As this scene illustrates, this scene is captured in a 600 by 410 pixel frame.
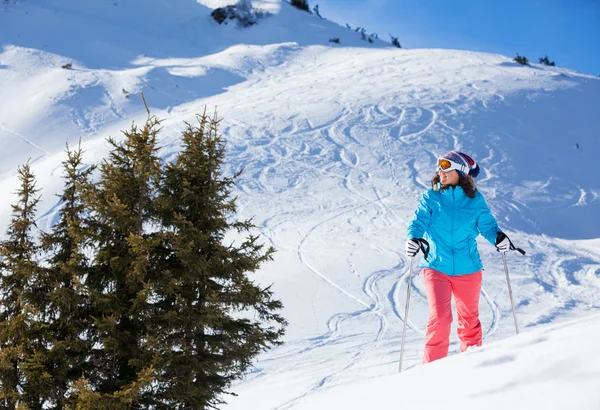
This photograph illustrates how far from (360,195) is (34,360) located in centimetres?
1217

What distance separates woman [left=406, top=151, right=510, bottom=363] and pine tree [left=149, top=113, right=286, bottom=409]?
236 cm

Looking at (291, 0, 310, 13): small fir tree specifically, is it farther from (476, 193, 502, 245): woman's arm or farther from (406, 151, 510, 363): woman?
(476, 193, 502, 245): woman's arm

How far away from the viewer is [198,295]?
6.41 meters

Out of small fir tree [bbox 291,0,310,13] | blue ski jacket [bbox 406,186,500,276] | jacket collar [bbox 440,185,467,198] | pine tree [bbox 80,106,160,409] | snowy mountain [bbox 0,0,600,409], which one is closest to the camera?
blue ski jacket [bbox 406,186,500,276]

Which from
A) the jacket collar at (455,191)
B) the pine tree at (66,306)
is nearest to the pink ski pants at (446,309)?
the jacket collar at (455,191)

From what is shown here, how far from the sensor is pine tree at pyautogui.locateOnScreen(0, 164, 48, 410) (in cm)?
582

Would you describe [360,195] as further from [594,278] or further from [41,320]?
[41,320]

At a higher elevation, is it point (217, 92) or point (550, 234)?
point (217, 92)

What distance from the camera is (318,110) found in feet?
76.3

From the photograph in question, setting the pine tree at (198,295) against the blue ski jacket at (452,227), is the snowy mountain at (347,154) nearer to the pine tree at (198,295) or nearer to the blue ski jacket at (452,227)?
the blue ski jacket at (452,227)

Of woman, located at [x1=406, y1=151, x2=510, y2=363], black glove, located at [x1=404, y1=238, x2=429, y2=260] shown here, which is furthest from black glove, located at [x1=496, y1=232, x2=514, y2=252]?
black glove, located at [x1=404, y1=238, x2=429, y2=260]

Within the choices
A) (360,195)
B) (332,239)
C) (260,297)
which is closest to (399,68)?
(360,195)

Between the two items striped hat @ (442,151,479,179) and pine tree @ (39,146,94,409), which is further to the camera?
pine tree @ (39,146,94,409)

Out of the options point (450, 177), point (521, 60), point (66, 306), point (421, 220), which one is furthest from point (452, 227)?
point (521, 60)
